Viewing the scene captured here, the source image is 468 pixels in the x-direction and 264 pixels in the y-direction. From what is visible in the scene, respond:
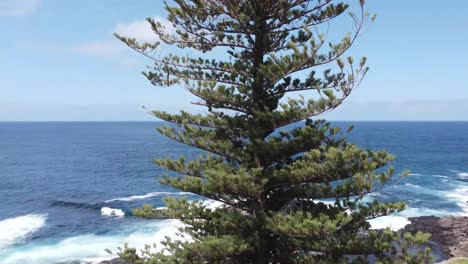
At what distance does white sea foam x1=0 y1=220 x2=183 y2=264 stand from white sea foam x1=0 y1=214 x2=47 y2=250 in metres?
2.09

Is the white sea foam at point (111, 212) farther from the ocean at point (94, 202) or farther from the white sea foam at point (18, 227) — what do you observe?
the white sea foam at point (18, 227)

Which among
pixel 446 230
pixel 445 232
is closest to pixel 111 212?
pixel 445 232

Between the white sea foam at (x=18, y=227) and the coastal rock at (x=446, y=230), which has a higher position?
the coastal rock at (x=446, y=230)

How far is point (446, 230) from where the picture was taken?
113 ft

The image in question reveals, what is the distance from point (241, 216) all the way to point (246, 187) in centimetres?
129

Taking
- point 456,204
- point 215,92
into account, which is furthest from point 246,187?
point 456,204

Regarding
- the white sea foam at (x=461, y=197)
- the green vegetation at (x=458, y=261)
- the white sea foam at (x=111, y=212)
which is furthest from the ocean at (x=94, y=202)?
the green vegetation at (x=458, y=261)

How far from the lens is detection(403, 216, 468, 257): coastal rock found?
31.0 metres

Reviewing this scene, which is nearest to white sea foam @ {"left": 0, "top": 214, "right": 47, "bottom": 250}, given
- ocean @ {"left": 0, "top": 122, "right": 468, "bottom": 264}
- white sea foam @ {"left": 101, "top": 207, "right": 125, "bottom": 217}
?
ocean @ {"left": 0, "top": 122, "right": 468, "bottom": 264}

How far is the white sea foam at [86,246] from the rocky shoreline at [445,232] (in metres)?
2.84

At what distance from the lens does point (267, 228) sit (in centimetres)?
1238

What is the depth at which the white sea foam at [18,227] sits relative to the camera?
33.8 meters

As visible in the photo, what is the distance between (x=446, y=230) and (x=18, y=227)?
35.0m

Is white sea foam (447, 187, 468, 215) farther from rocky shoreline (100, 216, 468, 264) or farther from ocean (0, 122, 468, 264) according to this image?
rocky shoreline (100, 216, 468, 264)
